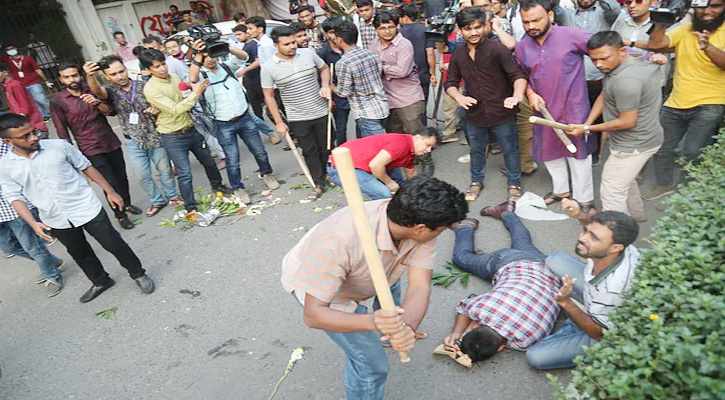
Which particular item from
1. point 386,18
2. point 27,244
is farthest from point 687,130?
point 27,244

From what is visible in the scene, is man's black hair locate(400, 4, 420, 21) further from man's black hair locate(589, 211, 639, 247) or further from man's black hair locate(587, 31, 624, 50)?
man's black hair locate(589, 211, 639, 247)

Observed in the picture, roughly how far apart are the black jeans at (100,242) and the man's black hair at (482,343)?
3004 mm

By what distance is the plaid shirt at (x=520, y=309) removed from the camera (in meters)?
2.72

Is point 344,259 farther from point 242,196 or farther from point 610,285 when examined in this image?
point 242,196

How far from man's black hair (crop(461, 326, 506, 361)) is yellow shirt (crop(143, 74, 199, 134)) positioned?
372 centimetres

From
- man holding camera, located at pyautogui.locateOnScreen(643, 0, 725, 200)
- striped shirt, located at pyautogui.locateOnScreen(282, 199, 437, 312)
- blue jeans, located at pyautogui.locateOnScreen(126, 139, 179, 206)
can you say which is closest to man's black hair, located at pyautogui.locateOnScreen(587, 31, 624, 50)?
man holding camera, located at pyautogui.locateOnScreen(643, 0, 725, 200)

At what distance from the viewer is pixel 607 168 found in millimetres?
3609

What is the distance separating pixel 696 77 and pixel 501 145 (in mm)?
1628

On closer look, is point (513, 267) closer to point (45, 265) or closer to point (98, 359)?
point (98, 359)

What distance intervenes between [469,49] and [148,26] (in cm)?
1220

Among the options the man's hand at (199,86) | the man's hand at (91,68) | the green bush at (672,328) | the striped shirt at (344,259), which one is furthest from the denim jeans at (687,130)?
the man's hand at (91,68)

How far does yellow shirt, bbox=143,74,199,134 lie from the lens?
469 centimetres

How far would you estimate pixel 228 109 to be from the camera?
5090 mm

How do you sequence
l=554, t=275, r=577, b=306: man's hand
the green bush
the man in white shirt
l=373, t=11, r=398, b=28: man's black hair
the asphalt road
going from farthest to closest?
l=373, t=11, r=398, b=28: man's black hair < the man in white shirt < the asphalt road < l=554, t=275, r=577, b=306: man's hand < the green bush
